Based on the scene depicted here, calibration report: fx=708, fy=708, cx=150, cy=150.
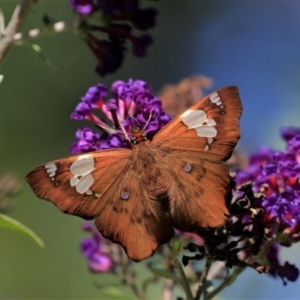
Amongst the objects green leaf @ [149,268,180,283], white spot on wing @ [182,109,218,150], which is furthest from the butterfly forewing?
green leaf @ [149,268,180,283]

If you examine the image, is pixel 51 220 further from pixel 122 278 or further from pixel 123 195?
pixel 123 195

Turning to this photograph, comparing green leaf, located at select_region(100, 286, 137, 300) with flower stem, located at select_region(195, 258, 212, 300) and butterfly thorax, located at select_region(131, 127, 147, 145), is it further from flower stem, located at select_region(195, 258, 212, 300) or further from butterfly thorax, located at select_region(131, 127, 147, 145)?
butterfly thorax, located at select_region(131, 127, 147, 145)

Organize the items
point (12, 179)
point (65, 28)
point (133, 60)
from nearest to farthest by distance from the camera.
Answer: point (65, 28) < point (12, 179) < point (133, 60)

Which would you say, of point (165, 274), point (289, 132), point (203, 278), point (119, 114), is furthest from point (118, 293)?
point (289, 132)

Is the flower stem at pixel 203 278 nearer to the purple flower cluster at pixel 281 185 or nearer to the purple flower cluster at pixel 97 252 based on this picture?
the purple flower cluster at pixel 281 185

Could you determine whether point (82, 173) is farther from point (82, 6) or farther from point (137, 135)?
point (82, 6)

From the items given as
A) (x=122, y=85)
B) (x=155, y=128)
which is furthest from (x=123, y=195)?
(x=122, y=85)
